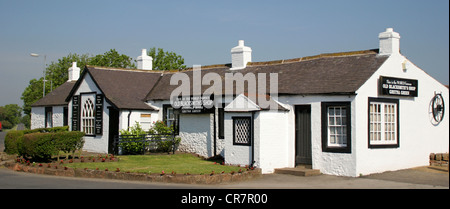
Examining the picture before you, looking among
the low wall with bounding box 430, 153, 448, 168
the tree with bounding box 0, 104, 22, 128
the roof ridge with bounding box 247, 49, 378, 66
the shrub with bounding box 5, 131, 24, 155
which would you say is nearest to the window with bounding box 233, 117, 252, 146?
the roof ridge with bounding box 247, 49, 378, 66

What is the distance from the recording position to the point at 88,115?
25.0 metres

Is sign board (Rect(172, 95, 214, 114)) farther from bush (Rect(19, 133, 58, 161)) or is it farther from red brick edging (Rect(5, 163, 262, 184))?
bush (Rect(19, 133, 58, 161))

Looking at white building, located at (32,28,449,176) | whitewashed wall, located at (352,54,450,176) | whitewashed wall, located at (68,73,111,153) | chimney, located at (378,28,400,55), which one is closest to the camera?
whitewashed wall, located at (352,54,450,176)

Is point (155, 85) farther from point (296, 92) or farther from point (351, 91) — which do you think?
point (351, 91)

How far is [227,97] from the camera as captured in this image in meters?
20.5

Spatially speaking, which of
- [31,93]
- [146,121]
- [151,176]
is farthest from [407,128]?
[31,93]

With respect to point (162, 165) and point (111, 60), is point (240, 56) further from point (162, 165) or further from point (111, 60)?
point (111, 60)

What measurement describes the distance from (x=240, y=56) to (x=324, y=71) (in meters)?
5.64

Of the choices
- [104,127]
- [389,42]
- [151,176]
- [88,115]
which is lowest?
[151,176]

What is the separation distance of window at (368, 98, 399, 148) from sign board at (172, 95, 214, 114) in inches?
278

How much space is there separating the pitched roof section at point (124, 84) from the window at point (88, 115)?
3.80ft

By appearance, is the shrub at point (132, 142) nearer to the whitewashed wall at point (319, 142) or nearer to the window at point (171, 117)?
the window at point (171, 117)

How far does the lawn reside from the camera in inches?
634
